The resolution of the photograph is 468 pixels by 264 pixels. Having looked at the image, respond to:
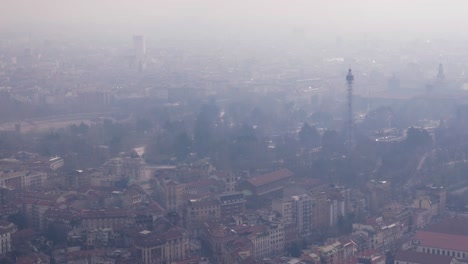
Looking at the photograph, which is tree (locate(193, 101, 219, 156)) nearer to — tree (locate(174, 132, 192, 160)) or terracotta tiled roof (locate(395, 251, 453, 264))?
tree (locate(174, 132, 192, 160))

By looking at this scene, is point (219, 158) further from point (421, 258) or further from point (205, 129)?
point (421, 258)

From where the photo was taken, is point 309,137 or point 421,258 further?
point 309,137

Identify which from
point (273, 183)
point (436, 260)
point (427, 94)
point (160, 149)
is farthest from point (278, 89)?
point (436, 260)

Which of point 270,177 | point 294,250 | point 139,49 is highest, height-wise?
point 139,49

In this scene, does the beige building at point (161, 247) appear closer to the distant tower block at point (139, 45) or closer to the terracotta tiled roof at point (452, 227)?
the terracotta tiled roof at point (452, 227)

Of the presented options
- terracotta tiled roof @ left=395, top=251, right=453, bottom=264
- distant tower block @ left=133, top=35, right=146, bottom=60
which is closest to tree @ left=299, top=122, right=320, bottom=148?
terracotta tiled roof @ left=395, top=251, right=453, bottom=264

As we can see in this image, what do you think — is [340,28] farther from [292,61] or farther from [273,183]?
[273,183]

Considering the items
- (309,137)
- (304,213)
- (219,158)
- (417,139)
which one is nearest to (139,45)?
(309,137)
